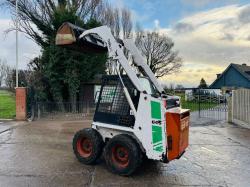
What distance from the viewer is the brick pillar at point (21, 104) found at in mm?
16031

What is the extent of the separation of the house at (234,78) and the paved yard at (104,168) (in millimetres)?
38184

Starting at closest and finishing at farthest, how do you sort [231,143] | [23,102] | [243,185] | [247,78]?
[243,185]
[231,143]
[23,102]
[247,78]

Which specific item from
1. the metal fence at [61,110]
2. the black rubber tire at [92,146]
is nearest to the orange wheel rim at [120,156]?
the black rubber tire at [92,146]

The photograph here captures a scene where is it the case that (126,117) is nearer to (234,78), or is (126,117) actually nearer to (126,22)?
(126,22)

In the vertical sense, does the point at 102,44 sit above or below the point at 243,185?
above

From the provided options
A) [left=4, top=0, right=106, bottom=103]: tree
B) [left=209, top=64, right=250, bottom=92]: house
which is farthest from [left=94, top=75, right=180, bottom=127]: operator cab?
[left=209, top=64, right=250, bottom=92]: house

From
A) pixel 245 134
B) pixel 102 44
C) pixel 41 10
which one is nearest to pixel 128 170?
pixel 102 44

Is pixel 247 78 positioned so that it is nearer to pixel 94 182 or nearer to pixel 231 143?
pixel 231 143

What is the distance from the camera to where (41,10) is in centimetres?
2303

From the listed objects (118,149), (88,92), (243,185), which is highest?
(88,92)

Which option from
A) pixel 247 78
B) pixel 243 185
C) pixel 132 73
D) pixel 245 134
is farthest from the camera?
pixel 247 78

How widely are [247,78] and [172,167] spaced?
41.6m

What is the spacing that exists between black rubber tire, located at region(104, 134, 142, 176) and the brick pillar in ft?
35.1

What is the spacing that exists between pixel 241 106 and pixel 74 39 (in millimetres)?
10244
